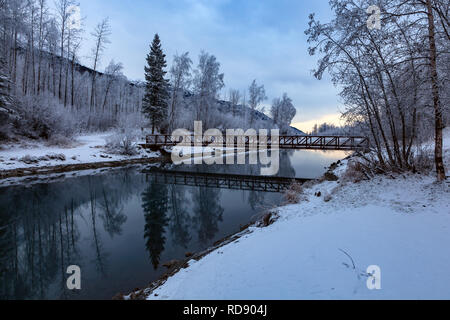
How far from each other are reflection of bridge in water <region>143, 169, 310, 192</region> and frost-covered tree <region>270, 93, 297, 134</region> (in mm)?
49044

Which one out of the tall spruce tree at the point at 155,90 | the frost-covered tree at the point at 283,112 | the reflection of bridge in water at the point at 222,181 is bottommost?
the reflection of bridge in water at the point at 222,181

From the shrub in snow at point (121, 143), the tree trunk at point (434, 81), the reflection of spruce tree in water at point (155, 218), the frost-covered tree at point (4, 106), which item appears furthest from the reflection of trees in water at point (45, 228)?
the tree trunk at point (434, 81)

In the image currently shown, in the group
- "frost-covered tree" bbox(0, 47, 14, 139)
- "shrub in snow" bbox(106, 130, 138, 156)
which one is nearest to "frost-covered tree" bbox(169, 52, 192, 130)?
"shrub in snow" bbox(106, 130, 138, 156)

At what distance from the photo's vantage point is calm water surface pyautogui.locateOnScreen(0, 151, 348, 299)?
479 cm

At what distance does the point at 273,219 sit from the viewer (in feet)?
21.1

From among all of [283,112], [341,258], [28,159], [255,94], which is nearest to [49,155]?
[28,159]

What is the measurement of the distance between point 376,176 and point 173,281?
807cm

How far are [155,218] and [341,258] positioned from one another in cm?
702

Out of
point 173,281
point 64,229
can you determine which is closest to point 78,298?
point 173,281

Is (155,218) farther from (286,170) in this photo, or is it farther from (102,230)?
(286,170)

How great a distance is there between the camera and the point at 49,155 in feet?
52.5

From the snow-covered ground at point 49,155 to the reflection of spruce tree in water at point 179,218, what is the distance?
10170mm

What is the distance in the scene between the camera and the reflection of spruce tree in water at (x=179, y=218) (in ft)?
22.8

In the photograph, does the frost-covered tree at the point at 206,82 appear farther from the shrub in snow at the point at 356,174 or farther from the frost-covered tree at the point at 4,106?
the shrub in snow at the point at 356,174
